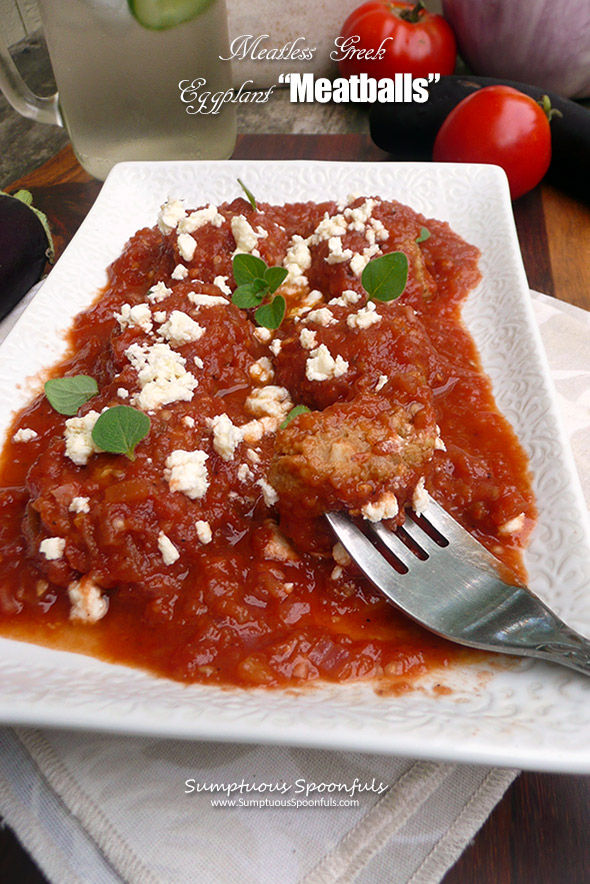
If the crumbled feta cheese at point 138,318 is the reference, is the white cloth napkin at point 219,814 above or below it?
below

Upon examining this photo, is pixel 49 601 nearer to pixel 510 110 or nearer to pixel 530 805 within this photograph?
pixel 530 805

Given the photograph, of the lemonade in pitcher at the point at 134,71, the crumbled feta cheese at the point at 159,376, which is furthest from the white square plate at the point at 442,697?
the lemonade in pitcher at the point at 134,71

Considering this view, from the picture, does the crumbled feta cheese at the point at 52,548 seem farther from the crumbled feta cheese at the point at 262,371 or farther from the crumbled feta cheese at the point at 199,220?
the crumbled feta cheese at the point at 199,220

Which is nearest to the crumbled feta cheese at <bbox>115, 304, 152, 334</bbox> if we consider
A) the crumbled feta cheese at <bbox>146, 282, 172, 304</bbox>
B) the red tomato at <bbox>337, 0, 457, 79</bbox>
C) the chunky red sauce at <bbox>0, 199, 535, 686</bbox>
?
the chunky red sauce at <bbox>0, 199, 535, 686</bbox>

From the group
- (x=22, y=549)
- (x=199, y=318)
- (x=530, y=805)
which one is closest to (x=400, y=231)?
(x=199, y=318)

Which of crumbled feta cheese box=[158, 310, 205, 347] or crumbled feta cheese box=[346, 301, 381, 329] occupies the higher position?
crumbled feta cheese box=[158, 310, 205, 347]

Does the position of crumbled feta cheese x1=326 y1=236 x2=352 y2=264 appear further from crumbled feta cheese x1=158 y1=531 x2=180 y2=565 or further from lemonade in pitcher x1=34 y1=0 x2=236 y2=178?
lemonade in pitcher x1=34 y1=0 x2=236 y2=178
